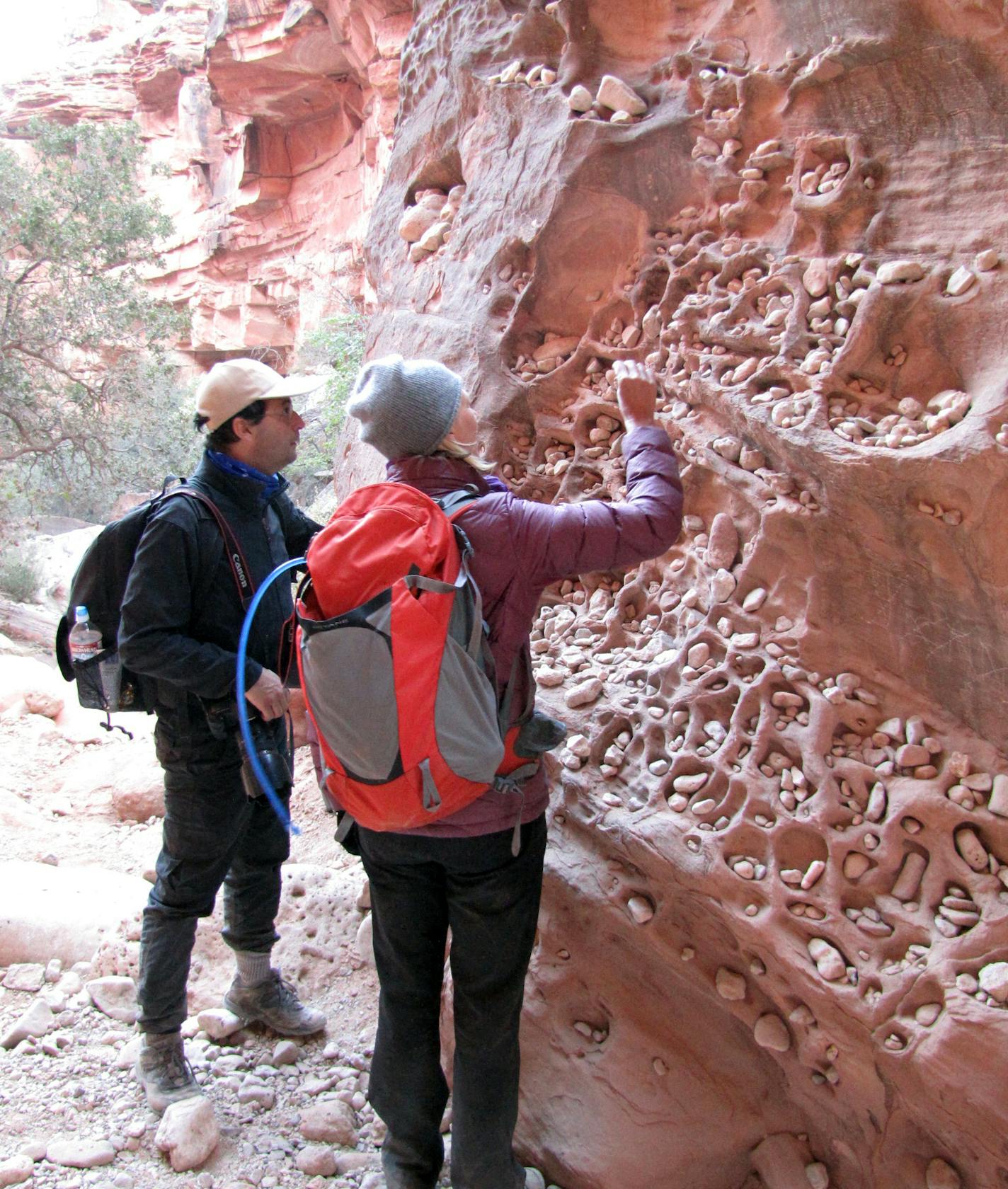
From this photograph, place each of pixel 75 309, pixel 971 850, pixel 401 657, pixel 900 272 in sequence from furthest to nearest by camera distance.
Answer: pixel 75 309
pixel 900 272
pixel 971 850
pixel 401 657

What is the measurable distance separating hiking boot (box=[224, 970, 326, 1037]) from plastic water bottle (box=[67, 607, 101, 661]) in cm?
112

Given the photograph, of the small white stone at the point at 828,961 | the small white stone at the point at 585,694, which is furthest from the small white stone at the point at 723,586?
the small white stone at the point at 828,961

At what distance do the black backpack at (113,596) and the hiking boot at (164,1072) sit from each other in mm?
885

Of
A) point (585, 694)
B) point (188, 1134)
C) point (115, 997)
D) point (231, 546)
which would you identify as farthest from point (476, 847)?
point (115, 997)

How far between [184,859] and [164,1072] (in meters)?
0.60

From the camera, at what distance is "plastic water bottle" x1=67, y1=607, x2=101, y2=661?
89.7 inches

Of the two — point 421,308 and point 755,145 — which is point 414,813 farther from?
point 421,308

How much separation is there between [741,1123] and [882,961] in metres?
0.66

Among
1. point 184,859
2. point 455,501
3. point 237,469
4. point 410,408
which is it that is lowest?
point 184,859

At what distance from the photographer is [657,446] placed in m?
1.75

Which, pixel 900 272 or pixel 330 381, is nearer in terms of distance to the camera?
pixel 900 272

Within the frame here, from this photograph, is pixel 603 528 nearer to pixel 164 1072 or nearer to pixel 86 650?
pixel 86 650

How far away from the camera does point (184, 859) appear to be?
233 centimetres

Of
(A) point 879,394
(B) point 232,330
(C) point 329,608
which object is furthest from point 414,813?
(B) point 232,330
